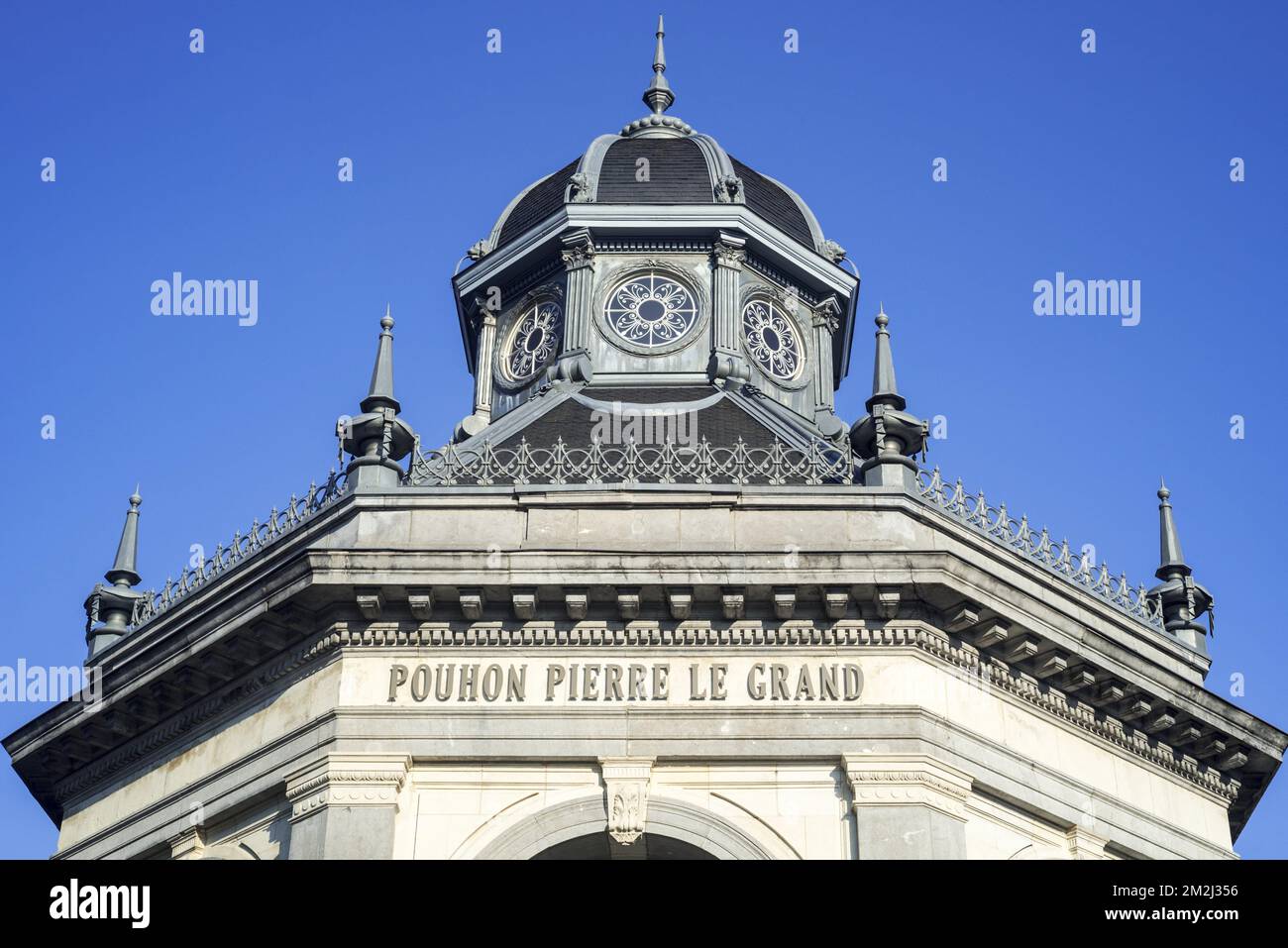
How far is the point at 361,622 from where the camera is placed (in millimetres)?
25656

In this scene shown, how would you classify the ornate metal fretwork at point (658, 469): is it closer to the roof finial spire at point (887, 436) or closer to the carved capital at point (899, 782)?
the roof finial spire at point (887, 436)

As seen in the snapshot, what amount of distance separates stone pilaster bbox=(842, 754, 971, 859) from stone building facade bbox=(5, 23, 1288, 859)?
0.04 meters

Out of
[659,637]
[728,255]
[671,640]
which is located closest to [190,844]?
[659,637]

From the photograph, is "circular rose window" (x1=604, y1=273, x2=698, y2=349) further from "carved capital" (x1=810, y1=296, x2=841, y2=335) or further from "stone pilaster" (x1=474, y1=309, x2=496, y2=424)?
"carved capital" (x1=810, y1=296, x2=841, y2=335)

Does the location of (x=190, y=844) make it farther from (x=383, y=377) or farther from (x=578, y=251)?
(x=578, y=251)

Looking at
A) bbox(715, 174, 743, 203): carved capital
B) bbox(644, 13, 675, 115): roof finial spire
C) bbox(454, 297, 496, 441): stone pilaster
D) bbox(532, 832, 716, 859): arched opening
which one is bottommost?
bbox(532, 832, 716, 859): arched opening

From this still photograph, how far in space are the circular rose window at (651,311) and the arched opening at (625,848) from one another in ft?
42.0

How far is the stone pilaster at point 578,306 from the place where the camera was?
3512 cm

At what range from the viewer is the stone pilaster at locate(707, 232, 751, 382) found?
115 ft

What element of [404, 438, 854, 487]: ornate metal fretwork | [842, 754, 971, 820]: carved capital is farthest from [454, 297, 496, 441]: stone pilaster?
[842, 754, 971, 820]: carved capital
